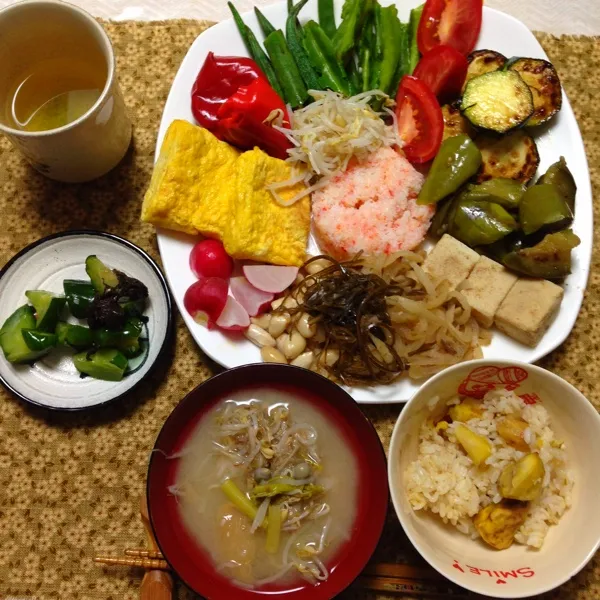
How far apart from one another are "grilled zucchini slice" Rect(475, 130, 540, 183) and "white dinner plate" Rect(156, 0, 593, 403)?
98 millimetres

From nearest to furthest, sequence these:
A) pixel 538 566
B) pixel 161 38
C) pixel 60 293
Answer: pixel 538 566
pixel 60 293
pixel 161 38

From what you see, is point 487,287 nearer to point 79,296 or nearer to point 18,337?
point 79,296

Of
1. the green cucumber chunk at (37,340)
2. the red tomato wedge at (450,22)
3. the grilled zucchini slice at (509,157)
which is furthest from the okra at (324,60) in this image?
the green cucumber chunk at (37,340)

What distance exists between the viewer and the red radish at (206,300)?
2398mm

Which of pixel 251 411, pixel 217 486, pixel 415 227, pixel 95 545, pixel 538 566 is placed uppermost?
pixel 415 227

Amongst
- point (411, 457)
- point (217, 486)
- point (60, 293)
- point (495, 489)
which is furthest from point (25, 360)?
point (495, 489)

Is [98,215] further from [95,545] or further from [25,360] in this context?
[95,545]

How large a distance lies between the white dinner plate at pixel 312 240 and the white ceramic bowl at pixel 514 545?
0.99ft

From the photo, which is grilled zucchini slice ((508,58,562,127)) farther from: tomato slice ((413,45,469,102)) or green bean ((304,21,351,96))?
green bean ((304,21,351,96))

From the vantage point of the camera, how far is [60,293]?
265 cm

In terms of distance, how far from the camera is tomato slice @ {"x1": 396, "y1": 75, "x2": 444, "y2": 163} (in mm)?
2562

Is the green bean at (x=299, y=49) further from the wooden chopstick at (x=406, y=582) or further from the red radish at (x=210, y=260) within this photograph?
the wooden chopstick at (x=406, y=582)

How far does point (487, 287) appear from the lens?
8.11 feet

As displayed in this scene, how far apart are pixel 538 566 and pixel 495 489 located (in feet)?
0.91
